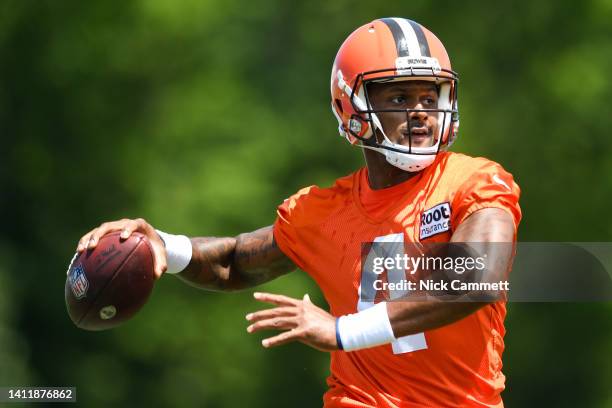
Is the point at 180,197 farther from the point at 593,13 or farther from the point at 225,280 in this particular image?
the point at 225,280

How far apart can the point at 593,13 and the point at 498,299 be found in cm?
674

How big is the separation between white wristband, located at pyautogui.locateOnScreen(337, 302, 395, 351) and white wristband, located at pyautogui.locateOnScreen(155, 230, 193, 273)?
1.29 meters

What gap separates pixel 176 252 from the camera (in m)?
5.40

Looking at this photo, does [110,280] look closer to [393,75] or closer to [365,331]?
[365,331]

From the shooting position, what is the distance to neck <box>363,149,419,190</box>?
508cm

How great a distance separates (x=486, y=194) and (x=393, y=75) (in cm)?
78

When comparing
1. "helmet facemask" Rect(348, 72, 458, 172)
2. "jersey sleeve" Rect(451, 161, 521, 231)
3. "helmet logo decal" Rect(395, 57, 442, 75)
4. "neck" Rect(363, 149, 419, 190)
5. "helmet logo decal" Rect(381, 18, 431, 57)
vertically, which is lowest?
"jersey sleeve" Rect(451, 161, 521, 231)

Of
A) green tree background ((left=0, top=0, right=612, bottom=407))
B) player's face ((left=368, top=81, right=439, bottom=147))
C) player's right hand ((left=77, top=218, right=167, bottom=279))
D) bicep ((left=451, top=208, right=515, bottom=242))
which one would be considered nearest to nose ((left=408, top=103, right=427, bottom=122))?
player's face ((left=368, top=81, right=439, bottom=147))

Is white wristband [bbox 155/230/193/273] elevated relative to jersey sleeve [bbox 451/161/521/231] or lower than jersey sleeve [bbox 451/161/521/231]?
lower

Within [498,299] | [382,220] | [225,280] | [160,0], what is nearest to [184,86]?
[160,0]

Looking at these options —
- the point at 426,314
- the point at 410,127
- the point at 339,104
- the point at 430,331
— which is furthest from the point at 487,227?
the point at 339,104

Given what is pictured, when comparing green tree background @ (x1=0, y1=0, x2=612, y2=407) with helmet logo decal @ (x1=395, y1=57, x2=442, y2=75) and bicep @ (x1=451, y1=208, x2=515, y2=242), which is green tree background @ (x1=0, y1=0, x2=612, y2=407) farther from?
bicep @ (x1=451, y1=208, x2=515, y2=242)

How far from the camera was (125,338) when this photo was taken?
35.4 feet

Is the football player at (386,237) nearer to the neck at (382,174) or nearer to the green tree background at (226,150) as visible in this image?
the neck at (382,174)
